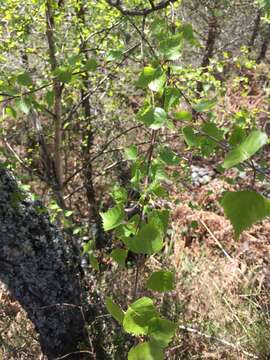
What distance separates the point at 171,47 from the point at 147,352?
2.05 ft

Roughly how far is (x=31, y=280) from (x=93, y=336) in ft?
2.18

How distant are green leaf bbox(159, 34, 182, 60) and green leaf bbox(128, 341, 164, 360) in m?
0.58

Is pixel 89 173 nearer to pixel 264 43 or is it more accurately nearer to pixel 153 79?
pixel 153 79

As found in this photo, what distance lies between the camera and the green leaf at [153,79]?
0.88 m

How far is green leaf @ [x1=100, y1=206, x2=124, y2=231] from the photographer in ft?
2.91

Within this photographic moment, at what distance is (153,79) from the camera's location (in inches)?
35.2

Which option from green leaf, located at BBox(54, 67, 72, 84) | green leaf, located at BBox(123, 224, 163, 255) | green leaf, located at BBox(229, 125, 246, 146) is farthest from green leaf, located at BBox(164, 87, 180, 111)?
green leaf, located at BBox(54, 67, 72, 84)

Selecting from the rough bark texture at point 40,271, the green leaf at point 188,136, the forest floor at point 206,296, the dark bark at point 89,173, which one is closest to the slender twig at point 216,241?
the forest floor at point 206,296

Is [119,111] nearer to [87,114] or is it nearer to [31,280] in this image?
[87,114]

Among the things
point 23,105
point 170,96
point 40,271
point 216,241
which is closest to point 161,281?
point 170,96

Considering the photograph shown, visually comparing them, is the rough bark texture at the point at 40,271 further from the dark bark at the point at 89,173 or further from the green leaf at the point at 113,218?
the dark bark at the point at 89,173

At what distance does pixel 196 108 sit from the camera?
0.92 metres

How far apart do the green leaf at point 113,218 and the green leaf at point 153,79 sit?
0.87 ft

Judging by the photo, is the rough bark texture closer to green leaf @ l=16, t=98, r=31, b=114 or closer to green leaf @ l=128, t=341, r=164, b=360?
green leaf @ l=16, t=98, r=31, b=114
